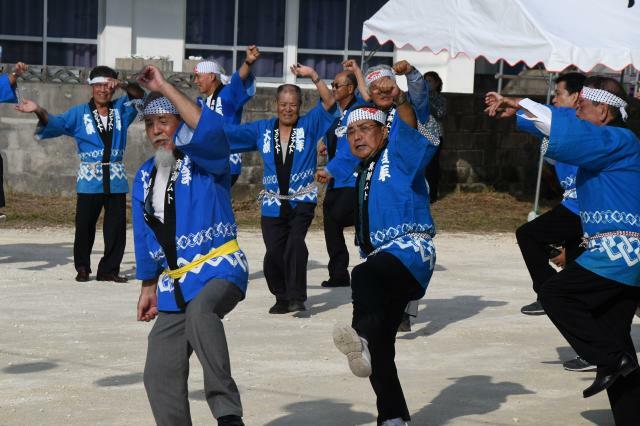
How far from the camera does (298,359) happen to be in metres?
8.08

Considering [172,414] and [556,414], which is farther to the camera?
[556,414]

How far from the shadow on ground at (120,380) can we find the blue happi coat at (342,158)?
9.67ft

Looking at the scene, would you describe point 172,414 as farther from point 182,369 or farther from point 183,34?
point 183,34

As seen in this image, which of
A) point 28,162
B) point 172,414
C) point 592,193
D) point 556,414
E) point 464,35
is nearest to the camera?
point 172,414

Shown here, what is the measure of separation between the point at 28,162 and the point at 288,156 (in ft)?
22.9

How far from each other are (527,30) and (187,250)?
912 centimetres

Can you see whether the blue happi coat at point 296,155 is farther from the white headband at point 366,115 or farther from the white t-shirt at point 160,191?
the white t-shirt at point 160,191

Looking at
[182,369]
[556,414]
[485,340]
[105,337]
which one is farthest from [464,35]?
[182,369]

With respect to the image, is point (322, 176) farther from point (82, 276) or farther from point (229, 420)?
point (229, 420)

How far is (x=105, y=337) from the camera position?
8648 millimetres

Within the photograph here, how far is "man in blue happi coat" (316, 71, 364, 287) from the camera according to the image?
33.0 ft

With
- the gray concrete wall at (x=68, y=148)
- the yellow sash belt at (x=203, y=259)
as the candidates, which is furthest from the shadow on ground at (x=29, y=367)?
the gray concrete wall at (x=68, y=148)

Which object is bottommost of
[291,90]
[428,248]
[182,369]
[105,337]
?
[105,337]

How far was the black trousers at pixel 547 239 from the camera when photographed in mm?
8727
